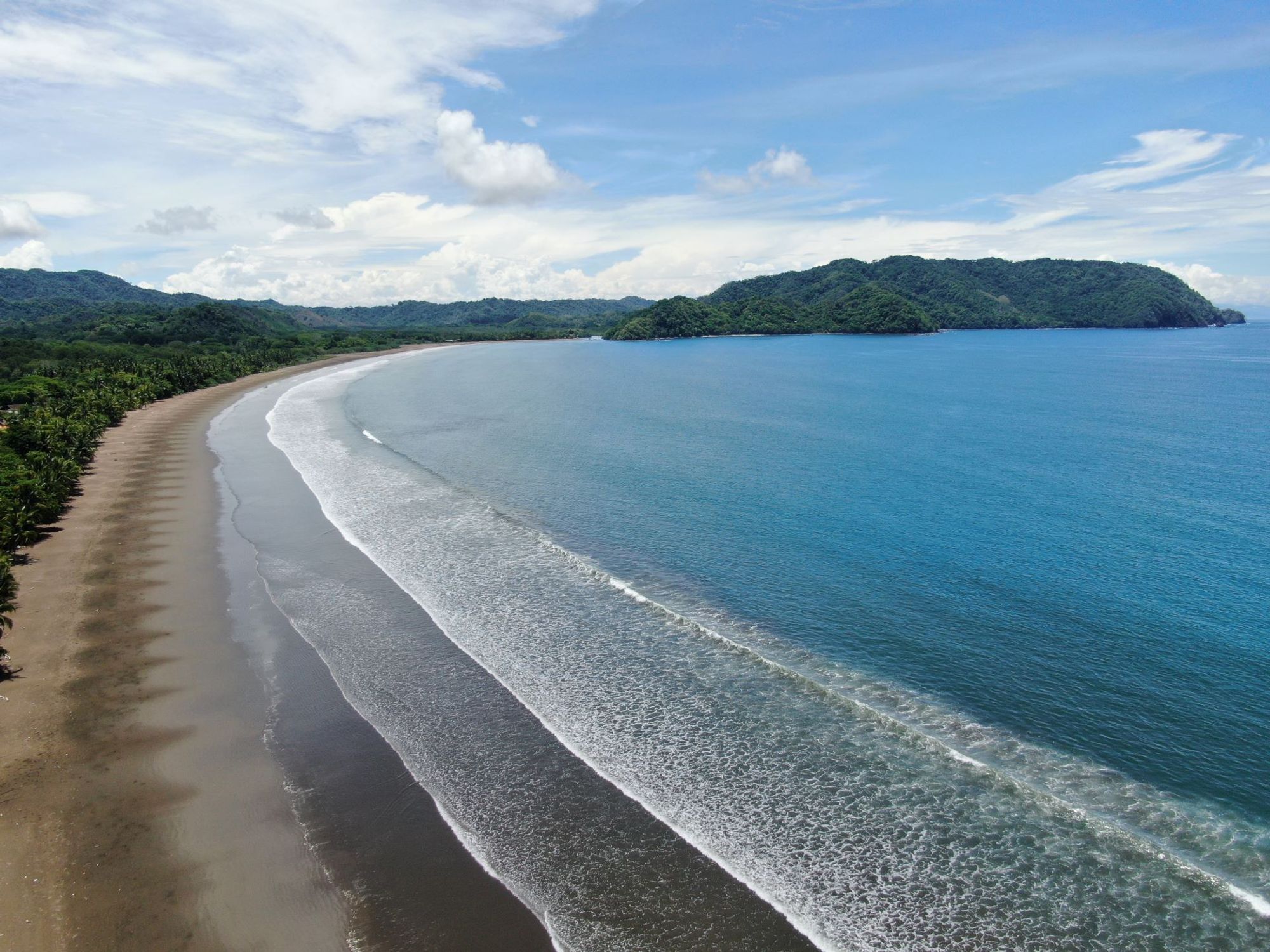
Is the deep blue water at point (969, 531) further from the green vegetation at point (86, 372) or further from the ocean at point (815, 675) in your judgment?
the green vegetation at point (86, 372)

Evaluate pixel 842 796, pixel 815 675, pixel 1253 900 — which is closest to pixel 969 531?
pixel 815 675

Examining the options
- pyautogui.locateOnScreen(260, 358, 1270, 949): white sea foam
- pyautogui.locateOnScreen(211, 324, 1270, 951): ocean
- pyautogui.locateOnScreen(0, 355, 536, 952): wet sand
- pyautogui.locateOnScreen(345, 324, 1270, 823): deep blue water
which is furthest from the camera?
pyautogui.locateOnScreen(345, 324, 1270, 823): deep blue water

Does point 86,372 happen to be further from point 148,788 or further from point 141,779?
point 148,788

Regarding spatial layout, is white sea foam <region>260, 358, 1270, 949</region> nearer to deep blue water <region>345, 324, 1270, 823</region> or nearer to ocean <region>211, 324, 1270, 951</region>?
ocean <region>211, 324, 1270, 951</region>

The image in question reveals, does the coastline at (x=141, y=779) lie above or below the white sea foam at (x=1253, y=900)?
above

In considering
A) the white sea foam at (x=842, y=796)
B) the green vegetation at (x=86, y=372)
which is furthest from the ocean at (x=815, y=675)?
the green vegetation at (x=86, y=372)

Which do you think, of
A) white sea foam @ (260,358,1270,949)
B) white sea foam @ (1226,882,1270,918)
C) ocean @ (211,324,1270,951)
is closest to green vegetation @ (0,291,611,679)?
ocean @ (211,324,1270,951)

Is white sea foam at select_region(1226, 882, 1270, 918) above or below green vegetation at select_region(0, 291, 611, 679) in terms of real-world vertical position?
below
